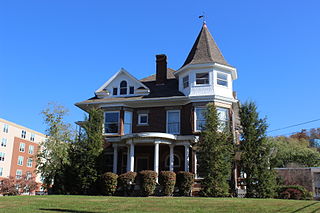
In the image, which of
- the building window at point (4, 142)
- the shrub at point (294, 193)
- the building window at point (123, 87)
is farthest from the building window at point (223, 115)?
the building window at point (4, 142)

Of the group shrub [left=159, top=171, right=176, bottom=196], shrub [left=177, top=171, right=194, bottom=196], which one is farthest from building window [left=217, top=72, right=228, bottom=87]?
shrub [left=159, top=171, right=176, bottom=196]

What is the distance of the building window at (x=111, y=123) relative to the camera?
27.1 metres

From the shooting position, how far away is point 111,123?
27.3m

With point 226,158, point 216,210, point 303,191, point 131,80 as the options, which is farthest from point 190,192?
point 131,80

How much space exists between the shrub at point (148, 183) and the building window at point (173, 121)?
5189mm

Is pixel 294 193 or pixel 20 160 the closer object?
pixel 294 193

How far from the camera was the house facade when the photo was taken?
2483cm

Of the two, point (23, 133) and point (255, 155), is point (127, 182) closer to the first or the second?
point (255, 155)

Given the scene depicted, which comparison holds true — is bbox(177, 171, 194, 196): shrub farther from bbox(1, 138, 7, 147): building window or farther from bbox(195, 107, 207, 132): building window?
bbox(1, 138, 7, 147): building window

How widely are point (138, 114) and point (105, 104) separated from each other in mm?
2835

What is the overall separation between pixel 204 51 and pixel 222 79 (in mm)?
2974

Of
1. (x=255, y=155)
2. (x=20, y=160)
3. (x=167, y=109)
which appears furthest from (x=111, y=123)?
(x=20, y=160)

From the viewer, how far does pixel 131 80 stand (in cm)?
2838

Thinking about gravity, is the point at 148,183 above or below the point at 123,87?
below
